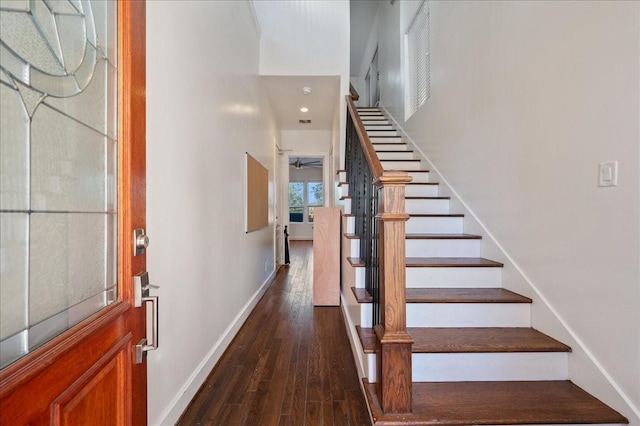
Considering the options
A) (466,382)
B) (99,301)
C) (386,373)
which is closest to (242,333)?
(386,373)

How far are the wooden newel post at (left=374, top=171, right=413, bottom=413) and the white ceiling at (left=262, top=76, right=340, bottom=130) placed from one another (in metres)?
3.14

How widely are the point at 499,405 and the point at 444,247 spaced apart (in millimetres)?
1248

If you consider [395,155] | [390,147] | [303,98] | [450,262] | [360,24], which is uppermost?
[360,24]

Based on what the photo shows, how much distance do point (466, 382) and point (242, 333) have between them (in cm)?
187

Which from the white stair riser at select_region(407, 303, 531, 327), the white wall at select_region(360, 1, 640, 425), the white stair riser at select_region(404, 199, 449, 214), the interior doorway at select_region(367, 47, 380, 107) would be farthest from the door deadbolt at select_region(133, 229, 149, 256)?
the interior doorway at select_region(367, 47, 380, 107)

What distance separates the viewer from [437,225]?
2.82 metres

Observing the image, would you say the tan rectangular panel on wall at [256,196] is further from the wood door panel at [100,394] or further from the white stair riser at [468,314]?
the wood door panel at [100,394]

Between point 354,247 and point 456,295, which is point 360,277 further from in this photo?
point 456,295

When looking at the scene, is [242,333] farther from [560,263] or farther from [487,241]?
[560,263]

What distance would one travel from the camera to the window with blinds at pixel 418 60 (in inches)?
152

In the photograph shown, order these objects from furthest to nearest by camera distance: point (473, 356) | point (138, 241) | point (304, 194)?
point (304, 194)
point (473, 356)
point (138, 241)

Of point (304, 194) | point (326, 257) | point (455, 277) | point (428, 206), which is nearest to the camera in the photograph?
point (455, 277)

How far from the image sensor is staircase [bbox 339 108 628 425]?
1427mm

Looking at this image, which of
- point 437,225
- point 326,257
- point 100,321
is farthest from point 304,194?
point 100,321
